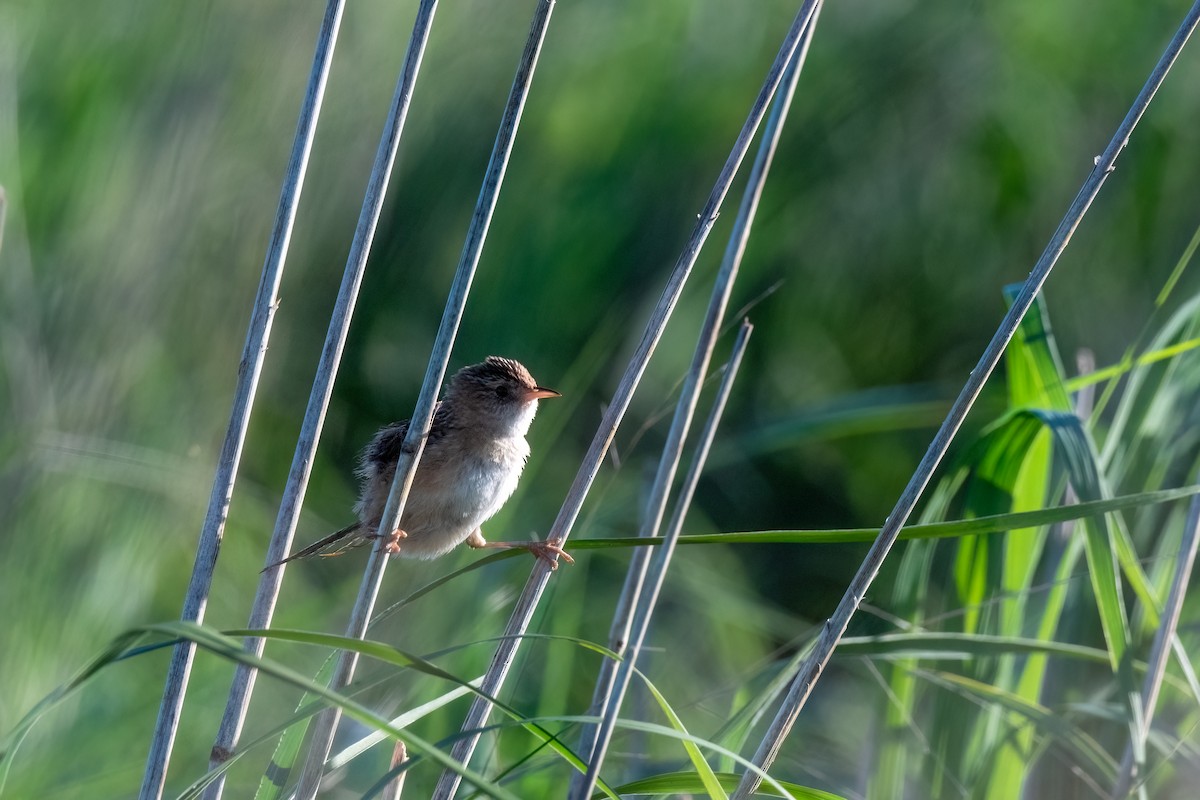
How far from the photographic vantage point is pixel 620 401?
1.82m

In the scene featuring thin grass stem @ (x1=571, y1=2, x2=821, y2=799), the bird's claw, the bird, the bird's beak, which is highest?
thin grass stem @ (x1=571, y1=2, x2=821, y2=799)

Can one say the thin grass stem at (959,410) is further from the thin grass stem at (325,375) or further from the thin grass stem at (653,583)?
the thin grass stem at (325,375)

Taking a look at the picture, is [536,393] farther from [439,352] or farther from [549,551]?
[439,352]

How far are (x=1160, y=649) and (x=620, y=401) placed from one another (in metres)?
1.07

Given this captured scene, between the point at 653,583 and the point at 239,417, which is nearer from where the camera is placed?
the point at 653,583

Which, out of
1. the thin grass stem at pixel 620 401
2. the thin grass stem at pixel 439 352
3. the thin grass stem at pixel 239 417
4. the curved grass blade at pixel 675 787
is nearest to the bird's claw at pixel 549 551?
the thin grass stem at pixel 620 401

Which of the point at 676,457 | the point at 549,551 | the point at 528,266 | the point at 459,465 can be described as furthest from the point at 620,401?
the point at 528,266

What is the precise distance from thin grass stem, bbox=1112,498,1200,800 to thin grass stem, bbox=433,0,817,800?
1029mm

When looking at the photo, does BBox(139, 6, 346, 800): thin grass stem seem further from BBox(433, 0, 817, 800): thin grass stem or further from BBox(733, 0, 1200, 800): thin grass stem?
BBox(733, 0, 1200, 800): thin grass stem

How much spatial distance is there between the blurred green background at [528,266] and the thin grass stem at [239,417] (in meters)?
1.03

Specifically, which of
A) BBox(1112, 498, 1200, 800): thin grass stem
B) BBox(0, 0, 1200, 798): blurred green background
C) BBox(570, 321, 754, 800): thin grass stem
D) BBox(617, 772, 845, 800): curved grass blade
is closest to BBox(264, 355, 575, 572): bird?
BBox(0, 0, 1200, 798): blurred green background

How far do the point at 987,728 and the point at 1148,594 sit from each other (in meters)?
0.43

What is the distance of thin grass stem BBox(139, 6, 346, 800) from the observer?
1720mm

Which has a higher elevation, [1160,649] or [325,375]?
[325,375]
